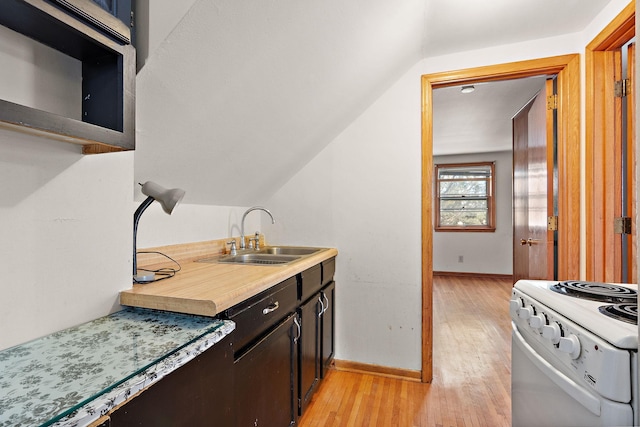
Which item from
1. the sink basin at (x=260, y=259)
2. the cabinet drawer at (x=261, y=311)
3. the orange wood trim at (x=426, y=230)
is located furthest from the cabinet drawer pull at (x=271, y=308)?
the orange wood trim at (x=426, y=230)

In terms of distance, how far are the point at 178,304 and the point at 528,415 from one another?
4.04 ft

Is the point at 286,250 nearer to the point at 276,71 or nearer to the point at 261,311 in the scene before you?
the point at 261,311

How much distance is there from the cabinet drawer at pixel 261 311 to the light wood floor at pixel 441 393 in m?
0.80

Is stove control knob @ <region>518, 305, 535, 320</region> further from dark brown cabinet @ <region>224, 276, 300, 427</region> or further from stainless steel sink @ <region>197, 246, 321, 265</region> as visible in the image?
stainless steel sink @ <region>197, 246, 321, 265</region>

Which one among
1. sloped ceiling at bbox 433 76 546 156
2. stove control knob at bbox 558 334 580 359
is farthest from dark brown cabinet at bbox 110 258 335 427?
sloped ceiling at bbox 433 76 546 156

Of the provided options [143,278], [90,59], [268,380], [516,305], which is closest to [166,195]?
[143,278]

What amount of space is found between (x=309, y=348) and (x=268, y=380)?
1.75 ft

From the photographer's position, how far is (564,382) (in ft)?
2.86

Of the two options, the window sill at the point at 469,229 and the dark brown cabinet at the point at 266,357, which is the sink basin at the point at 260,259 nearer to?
the dark brown cabinet at the point at 266,357

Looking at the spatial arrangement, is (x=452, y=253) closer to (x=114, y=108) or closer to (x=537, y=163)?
(x=537, y=163)

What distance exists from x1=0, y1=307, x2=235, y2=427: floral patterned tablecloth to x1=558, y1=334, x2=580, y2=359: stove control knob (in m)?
0.93

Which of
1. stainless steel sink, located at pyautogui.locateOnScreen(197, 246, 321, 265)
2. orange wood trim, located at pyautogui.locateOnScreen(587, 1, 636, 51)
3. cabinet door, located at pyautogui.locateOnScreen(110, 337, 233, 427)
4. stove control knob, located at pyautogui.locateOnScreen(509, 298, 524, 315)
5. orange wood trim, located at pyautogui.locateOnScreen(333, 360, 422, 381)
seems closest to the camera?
cabinet door, located at pyautogui.locateOnScreen(110, 337, 233, 427)

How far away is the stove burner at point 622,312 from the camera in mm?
795

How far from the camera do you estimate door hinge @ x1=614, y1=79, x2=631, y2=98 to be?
1.66m
